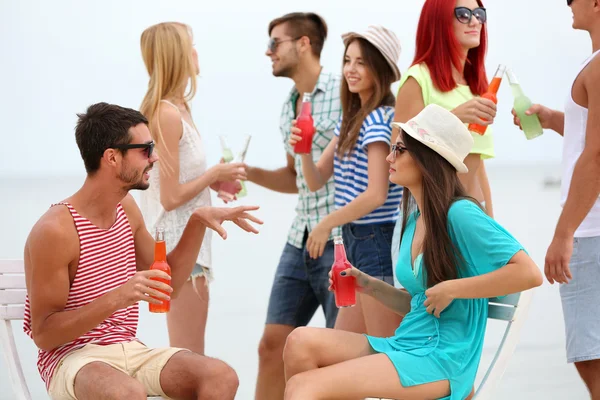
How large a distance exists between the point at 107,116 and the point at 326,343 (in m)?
0.89

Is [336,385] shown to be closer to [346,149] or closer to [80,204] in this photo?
[80,204]

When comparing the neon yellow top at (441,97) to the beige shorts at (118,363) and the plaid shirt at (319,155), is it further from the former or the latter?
the beige shorts at (118,363)

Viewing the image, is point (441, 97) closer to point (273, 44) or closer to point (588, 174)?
point (588, 174)

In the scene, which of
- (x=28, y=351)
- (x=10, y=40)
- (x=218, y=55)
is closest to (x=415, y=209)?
(x=28, y=351)

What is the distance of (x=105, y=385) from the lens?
227cm

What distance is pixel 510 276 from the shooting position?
213 cm

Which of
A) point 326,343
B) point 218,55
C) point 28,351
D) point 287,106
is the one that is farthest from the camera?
point 218,55

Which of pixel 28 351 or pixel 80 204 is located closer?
pixel 80 204

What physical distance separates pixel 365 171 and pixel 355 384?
1.14m

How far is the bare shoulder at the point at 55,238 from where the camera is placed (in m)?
2.36

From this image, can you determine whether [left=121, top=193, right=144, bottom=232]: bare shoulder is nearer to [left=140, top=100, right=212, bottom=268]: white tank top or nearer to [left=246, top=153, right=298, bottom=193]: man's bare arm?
[left=140, top=100, right=212, bottom=268]: white tank top

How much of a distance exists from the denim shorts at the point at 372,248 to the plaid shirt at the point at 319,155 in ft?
0.92

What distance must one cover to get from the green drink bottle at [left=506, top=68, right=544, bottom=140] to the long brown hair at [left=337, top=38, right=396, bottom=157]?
45 centimetres

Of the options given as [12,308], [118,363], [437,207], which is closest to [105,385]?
[118,363]
